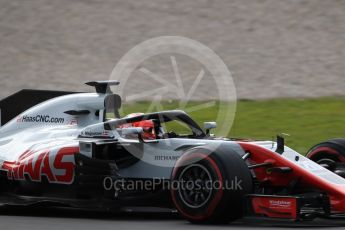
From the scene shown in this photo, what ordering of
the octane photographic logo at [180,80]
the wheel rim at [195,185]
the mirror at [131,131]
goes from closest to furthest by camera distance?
the wheel rim at [195,185] → the mirror at [131,131] → the octane photographic logo at [180,80]

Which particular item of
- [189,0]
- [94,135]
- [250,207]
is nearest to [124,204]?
[94,135]

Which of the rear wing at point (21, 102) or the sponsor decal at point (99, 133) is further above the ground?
the rear wing at point (21, 102)

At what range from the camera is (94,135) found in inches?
364

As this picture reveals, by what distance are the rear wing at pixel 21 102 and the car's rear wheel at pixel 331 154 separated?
140 inches

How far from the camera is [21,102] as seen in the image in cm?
1110

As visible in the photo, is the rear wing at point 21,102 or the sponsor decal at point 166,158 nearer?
the sponsor decal at point 166,158

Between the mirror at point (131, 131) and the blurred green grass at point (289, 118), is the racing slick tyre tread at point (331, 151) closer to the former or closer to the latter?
the mirror at point (131, 131)

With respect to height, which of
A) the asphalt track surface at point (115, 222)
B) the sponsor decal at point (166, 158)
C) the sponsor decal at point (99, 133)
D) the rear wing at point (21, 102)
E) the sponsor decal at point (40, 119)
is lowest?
the asphalt track surface at point (115, 222)

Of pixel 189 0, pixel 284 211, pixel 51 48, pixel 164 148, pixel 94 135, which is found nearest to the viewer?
pixel 284 211

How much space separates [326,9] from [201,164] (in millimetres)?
17643

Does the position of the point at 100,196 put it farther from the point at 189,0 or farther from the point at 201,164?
the point at 189,0

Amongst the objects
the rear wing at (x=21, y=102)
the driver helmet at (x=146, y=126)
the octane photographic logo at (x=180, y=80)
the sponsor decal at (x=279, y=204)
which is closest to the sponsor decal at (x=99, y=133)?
the driver helmet at (x=146, y=126)

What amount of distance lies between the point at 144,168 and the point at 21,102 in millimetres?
3091

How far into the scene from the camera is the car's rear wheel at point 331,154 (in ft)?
31.4
